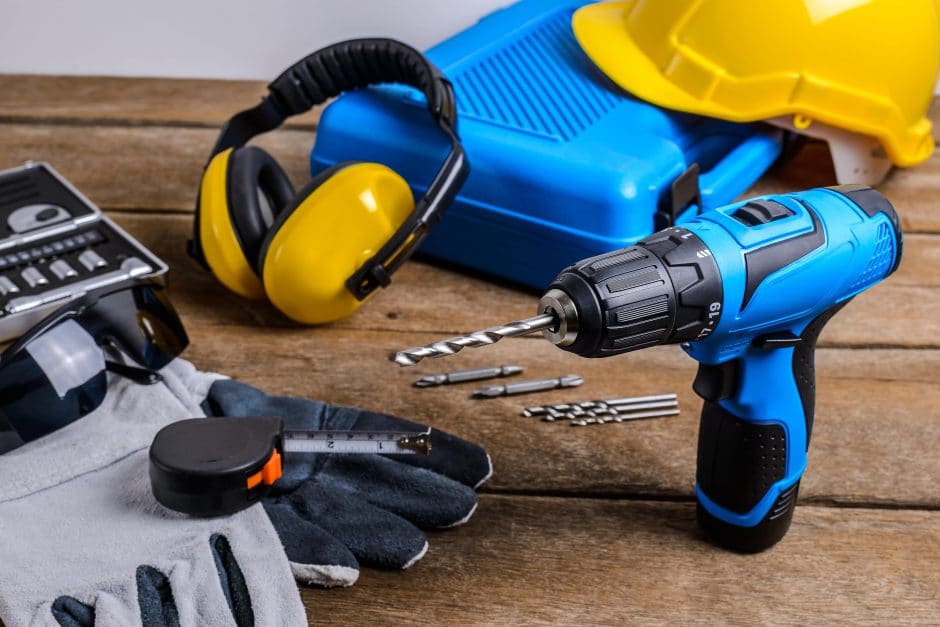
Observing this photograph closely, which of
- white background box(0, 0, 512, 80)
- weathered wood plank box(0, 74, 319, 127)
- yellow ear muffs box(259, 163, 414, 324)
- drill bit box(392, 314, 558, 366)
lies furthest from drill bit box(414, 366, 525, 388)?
white background box(0, 0, 512, 80)

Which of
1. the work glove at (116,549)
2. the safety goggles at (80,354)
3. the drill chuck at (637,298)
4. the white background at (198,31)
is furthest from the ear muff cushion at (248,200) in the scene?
the white background at (198,31)

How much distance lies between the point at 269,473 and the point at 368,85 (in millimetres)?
525

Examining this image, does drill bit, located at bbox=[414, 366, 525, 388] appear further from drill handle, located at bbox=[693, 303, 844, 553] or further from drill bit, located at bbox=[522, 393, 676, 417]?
drill handle, located at bbox=[693, 303, 844, 553]

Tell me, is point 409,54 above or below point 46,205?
above

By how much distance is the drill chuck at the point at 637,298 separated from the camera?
2.15 ft

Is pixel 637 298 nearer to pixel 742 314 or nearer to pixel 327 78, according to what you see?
pixel 742 314

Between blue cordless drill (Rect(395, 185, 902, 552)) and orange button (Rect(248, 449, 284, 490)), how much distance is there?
0.19 metres

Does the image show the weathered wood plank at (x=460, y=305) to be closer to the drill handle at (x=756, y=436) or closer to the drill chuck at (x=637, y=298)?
the drill handle at (x=756, y=436)

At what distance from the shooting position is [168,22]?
1633 millimetres

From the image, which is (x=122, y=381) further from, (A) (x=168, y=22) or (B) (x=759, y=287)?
(A) (x=168, y=22)

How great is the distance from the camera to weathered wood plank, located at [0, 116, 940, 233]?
130 cm

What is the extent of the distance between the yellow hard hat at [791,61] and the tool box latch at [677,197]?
0.41 feet

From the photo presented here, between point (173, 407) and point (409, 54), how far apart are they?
0.43 m

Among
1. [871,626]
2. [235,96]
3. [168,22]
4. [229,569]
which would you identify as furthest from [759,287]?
[168,22]
